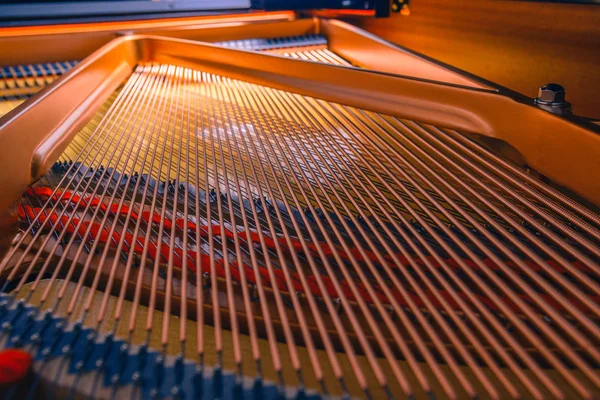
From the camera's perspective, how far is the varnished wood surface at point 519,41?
70.6 inches

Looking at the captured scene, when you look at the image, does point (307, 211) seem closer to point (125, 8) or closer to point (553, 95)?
point (553, 95)

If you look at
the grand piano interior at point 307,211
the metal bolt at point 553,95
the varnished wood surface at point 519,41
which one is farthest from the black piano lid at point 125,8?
the metal bolt at point 553,95

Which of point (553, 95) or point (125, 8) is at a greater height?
point (125, 8)

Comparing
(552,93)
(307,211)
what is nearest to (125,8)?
(307,211)

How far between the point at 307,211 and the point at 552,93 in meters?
0.75

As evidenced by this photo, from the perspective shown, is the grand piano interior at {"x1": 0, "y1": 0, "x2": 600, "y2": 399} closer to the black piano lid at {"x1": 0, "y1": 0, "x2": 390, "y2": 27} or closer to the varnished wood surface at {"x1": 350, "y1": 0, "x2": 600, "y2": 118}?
the varnished wood surface at {"x1": 350, "y1": 0, "x2": 600, "y2": 118}

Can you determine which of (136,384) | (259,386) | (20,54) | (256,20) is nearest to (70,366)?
(136,384)

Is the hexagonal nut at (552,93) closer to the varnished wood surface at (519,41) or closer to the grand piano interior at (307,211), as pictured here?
the grand piano interior at (307,211)

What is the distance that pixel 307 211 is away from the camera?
4.89 feet

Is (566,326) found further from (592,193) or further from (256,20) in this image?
(256,20)

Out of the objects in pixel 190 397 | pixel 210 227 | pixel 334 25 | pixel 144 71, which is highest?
pixel 334 25

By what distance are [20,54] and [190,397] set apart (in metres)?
2.30

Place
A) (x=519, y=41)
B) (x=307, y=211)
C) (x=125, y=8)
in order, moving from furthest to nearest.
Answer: (x=125, y=8), (x=519, y=41), (x=307, y=211)

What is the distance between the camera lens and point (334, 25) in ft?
8.77
